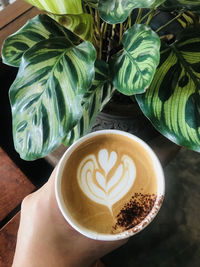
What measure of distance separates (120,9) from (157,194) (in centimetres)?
36

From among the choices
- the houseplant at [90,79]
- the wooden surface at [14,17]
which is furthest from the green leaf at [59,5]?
the wooden surface at [14,17]

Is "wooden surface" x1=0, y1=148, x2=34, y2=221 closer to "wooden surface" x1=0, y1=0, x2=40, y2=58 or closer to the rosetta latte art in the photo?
the rosetta latte art

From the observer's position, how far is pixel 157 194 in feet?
1.83

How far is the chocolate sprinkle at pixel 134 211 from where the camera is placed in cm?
54

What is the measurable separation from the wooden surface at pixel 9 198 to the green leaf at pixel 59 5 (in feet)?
1.68

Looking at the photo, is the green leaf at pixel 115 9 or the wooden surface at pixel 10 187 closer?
the green leaf at pixel 115 9

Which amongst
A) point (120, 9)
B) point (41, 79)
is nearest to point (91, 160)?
point (41, 79)

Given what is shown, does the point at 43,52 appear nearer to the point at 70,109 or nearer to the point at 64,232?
the point at 70,109

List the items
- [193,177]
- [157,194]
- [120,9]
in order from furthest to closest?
[193,177]
[157,194]
[120,9]

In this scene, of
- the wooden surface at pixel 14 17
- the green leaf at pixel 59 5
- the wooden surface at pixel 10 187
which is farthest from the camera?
the wooden surface at pixel 14 17

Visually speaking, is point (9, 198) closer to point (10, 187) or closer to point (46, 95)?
point (10, 187)

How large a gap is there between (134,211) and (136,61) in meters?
0.30

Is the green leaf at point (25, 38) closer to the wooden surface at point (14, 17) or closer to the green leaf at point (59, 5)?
the green leaf at point (59, 5)

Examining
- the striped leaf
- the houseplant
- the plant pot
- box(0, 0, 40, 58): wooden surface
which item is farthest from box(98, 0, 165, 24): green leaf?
box(0, 0, 40, 58): wooden surface
